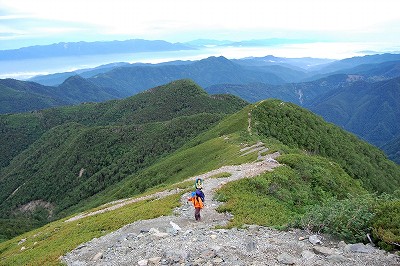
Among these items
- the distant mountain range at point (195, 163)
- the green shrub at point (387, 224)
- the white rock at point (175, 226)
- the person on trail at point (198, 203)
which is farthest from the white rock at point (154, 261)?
the distant mountain range at point (195, 163)

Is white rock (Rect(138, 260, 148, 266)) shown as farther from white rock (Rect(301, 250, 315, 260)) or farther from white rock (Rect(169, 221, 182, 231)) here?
white rock (Rect(301, 250, 315, 260))

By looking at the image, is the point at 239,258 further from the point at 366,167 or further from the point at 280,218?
the point at 366,167

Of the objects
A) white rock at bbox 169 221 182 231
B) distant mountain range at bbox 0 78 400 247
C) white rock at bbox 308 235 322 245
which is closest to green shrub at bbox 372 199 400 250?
white rock at bbox 308 235 322 245

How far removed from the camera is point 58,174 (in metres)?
164

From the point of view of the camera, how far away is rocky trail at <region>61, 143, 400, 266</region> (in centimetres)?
1402

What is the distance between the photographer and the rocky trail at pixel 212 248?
1402 cm

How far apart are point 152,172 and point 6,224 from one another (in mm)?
43440

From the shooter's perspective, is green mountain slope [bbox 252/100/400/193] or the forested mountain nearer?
green mountain slope [bbox 252/100/400/193]

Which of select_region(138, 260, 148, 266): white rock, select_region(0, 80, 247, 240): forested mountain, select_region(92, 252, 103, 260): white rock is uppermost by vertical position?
select_region(138, 260, 148, 266): white rock

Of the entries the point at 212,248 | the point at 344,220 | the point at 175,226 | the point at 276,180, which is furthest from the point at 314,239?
the point at 276,180

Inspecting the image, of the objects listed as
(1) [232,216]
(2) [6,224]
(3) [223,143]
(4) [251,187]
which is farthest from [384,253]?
(2) [6,224]

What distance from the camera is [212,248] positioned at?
15375 mm

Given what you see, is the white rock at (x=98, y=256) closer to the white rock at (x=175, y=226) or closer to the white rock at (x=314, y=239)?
the white rock at (x=175, y=226)

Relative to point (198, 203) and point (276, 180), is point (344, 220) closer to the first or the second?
point (198, 203)
